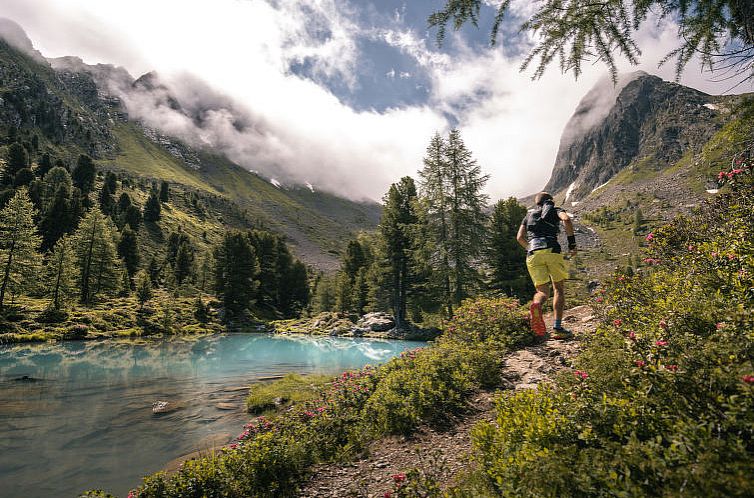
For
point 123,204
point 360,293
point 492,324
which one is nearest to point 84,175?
point 123,204

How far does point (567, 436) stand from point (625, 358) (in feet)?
4.20

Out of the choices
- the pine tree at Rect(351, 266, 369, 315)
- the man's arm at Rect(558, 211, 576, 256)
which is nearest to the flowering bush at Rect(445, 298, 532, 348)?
the man's arm at Rect(558, 211, 576, 256)

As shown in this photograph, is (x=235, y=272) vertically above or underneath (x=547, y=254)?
above

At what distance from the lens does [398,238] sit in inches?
1636

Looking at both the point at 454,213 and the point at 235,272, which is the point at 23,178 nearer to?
the point at 235,272

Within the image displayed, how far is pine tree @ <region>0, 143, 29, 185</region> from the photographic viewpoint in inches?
3501

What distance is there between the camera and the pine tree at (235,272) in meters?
61.8

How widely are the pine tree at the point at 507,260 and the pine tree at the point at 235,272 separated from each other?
4592 centimetres

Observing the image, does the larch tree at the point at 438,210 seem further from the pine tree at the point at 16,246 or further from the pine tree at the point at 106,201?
the pine tree at the point at 106,201

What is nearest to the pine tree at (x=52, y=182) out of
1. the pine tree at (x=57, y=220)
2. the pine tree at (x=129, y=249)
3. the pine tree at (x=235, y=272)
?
the pine tree at (x=57, y=220)

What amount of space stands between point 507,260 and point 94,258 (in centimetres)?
5772

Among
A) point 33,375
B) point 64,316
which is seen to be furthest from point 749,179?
point 64,316

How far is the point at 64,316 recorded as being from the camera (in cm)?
3909

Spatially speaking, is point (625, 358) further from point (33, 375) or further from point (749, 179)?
point (33, 375)
